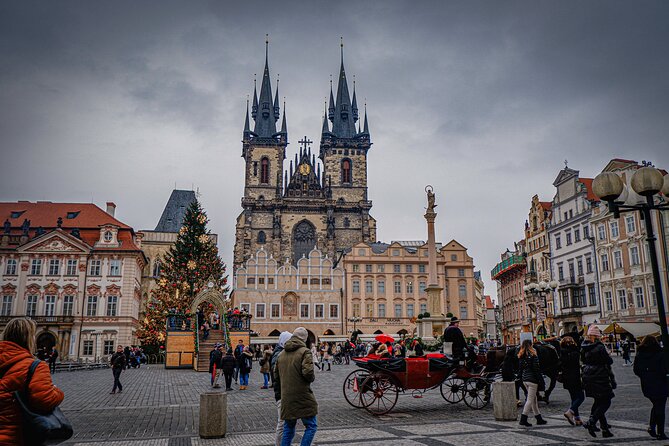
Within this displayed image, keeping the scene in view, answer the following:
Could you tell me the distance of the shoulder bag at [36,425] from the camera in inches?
162

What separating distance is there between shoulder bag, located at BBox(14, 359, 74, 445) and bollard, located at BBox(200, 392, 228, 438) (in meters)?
5.03

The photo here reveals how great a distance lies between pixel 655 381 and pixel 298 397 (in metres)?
5.47

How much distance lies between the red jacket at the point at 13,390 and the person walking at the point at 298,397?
284 cm

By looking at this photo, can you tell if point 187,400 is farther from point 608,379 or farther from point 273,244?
point 273,244

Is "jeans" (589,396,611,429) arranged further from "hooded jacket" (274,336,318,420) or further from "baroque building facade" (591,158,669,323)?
"baroque building facade" (591,158,669,323)

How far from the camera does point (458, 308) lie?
2628 inches

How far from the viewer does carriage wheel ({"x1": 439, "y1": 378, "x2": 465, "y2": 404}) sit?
41.5 feet

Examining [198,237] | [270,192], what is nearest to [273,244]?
[270,192]

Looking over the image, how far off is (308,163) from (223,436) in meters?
77.7

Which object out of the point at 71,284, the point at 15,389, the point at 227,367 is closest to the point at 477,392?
the point at 227,367

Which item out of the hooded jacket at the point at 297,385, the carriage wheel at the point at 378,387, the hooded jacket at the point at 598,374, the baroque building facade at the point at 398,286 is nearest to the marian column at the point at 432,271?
the carriage wheel at the point at 378,387

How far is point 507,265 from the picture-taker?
63.2 m

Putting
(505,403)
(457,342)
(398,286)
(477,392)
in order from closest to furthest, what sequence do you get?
(505,403)
(457,342)
(477,392)
(398,286)

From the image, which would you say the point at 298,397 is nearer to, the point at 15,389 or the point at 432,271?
the point at 15,389
